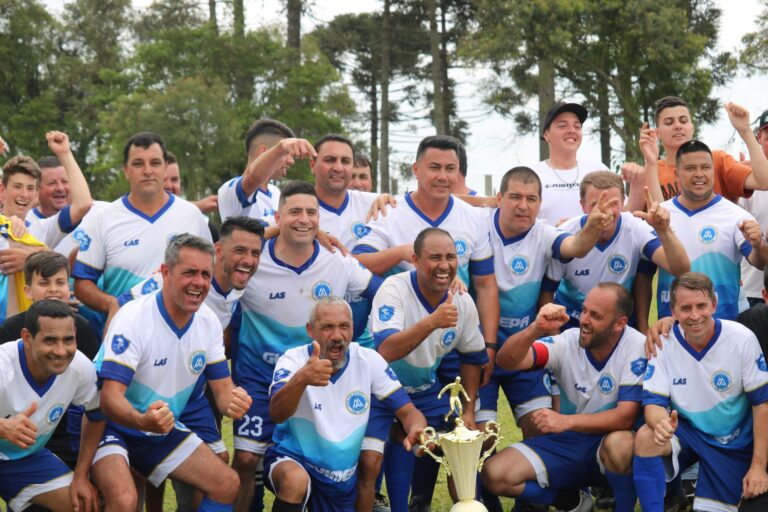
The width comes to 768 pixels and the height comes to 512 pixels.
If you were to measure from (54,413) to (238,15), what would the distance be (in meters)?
29.7

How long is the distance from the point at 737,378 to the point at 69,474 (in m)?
4.02

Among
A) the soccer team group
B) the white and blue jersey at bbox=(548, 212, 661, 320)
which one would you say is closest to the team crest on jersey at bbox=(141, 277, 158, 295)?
the soccer team group

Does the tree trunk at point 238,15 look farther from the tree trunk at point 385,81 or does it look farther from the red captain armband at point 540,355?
the red captain armband at point 540,355

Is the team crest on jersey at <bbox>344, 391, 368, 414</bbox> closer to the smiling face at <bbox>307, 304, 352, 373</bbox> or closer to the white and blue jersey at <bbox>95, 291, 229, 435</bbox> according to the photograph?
the smiling face at <bbox>307, 304, 352, 373</bbox>

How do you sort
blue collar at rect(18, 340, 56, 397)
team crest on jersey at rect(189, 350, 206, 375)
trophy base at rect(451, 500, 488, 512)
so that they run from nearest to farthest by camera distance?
trophy base at rect(451, 500, 488, 512) → blue collar at rect(18, 340, 56, 397) → team crest on jersey at rect(189, 350, 206, 375)

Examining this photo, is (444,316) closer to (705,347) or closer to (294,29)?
(705,347)

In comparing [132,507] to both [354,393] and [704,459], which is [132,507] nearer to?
[354,393]

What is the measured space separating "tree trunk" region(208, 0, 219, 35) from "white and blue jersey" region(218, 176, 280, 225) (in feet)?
87.9

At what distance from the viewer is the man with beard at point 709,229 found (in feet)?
22.4

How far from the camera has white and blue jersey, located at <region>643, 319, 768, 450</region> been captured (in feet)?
20.3

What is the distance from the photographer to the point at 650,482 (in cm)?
603

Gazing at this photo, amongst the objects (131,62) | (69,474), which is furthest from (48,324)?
(131,62)

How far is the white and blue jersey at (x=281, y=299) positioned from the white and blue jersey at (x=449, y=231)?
0.97 ft

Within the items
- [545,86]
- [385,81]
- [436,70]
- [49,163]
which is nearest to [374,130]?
[385,81]
